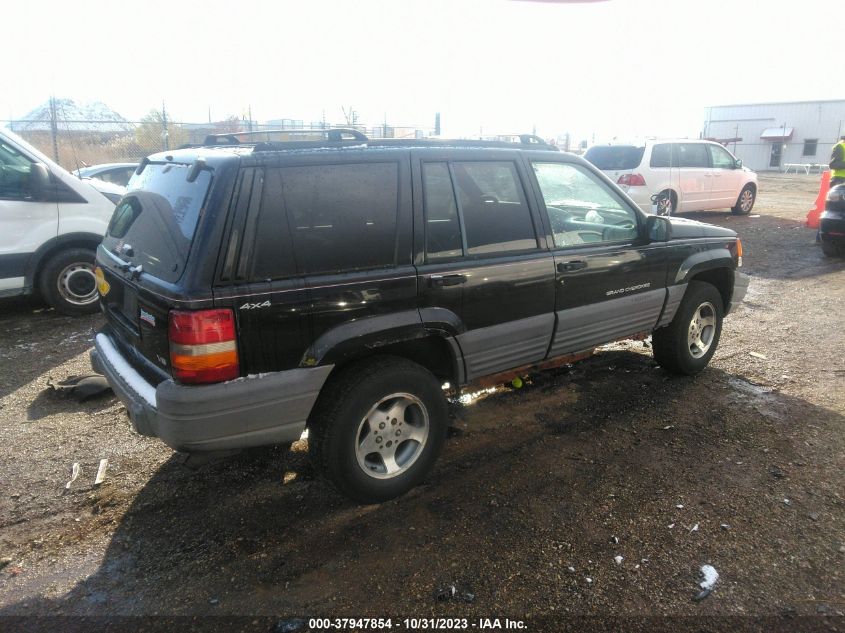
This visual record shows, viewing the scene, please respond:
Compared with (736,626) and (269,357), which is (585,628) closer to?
(736,626)

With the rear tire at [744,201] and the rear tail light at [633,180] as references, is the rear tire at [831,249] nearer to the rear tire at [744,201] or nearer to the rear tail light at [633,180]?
the rear tail light at [633,180]

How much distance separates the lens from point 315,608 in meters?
2.53

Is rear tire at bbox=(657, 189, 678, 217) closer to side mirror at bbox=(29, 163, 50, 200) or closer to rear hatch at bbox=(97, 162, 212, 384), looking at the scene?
side mirror at bbox=(29, 163, 50, 200)

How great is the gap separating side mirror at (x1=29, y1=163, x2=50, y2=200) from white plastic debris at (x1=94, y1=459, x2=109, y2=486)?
380cm

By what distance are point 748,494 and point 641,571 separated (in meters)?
1.01

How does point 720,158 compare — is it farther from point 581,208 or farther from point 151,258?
point 151,258

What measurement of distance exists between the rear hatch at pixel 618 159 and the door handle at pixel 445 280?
9.44 meters

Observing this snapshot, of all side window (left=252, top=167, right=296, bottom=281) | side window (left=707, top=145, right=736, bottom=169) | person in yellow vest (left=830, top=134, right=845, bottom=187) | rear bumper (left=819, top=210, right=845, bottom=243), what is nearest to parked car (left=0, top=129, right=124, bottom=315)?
side window (left=252, top=167, right=296, bottom=281)

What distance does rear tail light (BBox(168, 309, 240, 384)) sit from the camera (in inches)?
102

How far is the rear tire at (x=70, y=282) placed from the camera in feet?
21.0

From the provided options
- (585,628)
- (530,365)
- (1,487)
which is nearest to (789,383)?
(530,365)

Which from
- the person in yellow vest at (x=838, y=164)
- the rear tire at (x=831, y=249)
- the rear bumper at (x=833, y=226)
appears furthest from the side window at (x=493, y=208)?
the person in yellow vest at (x=838, y=164)

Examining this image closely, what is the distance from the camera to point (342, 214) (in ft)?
9.75

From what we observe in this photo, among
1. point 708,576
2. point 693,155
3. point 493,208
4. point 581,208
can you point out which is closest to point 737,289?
point 581,208
